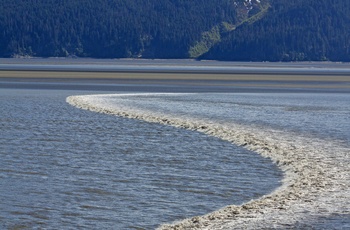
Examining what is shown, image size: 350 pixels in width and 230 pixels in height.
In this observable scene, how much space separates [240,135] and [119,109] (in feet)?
40.3

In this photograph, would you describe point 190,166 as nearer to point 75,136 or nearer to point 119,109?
point 75,136

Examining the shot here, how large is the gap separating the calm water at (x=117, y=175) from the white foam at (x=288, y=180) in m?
0.48

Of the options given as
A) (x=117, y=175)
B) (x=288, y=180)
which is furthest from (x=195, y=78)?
(x=288, y=180)

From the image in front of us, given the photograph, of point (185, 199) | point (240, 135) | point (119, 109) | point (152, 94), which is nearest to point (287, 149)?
point (240, 135)

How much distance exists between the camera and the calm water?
15.4 meters

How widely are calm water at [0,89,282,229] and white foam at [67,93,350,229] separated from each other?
0.48 meters

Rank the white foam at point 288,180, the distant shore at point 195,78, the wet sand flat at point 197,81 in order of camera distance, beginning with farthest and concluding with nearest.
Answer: the wet sand flat at point 197,81
the distant shore at point 195,78
the white foam at point 288,180

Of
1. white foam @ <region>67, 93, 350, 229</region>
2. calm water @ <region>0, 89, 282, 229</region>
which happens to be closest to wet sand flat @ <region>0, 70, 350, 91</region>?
white foam @ <region>67, 93, 350, 229</region>

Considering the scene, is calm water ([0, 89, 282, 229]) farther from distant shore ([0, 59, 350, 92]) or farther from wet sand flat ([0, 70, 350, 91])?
wet sand flat ([0, 70, 350, 91])

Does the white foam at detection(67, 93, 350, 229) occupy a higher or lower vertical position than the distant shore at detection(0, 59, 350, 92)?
higher

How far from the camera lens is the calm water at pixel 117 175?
15.4 metres

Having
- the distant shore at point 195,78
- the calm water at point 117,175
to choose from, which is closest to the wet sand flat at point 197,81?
the distant shore at point 195,78

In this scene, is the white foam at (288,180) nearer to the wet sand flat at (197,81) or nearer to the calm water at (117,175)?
the calm water at (117,175)

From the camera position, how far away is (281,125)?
1283 inches
